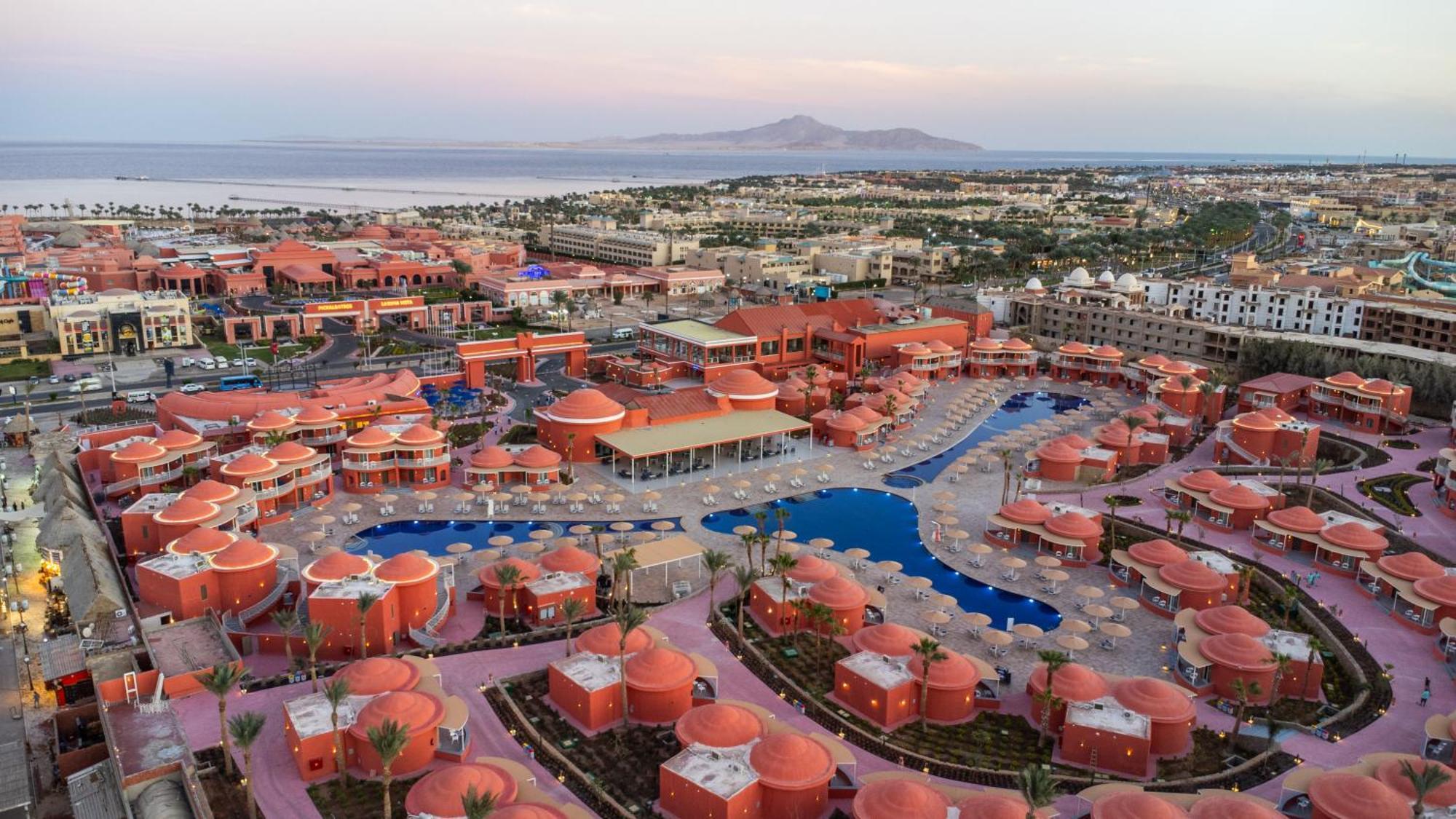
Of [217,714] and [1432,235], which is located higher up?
[1432,235]

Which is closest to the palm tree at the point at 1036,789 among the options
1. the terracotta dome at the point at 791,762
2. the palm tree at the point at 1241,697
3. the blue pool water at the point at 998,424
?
the terracotta dome at the point at 791,762

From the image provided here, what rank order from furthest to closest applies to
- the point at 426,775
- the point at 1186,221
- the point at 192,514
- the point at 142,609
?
the point at 1186,221, the point at 192,514, the point at 142,609, the point at 426,775

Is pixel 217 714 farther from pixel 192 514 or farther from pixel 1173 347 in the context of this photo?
pixel 1173 347

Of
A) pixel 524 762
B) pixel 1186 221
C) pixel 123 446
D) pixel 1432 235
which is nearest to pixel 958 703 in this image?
pixel 524 762

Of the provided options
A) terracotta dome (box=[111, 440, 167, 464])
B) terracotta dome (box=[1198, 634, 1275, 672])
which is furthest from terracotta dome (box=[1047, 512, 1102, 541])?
terracotta dome (box=[111, 440, 167, 464])

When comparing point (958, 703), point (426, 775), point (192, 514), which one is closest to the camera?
point (426, 775)

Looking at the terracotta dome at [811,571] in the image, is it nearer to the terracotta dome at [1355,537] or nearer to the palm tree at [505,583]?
the palm tree at [505,583]

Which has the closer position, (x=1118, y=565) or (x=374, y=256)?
(x=1118, y=565)
